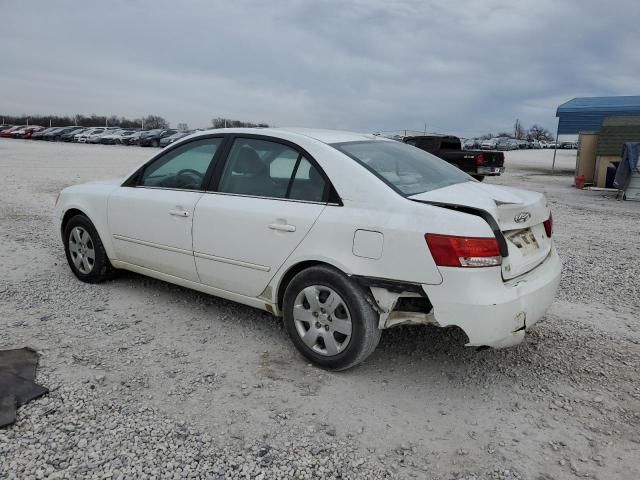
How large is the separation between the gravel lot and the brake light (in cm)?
88

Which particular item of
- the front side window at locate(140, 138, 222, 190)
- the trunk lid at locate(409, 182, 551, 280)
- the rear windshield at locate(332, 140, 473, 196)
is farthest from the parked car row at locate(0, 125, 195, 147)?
the trunk lid at locate(409, 182, 551, 280)

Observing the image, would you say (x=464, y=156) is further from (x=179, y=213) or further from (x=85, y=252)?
(x=179, y=213)

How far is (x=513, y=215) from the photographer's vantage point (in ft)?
9.96

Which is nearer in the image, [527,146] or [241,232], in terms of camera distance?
[241,232]

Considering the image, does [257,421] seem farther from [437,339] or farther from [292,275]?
[437,339]

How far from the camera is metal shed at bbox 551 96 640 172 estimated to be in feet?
70.8

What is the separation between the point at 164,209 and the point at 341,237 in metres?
1.71

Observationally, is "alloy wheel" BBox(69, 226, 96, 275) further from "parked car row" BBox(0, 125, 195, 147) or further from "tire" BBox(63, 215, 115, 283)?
"parked car row" BBox(0, 125, 195, 147)

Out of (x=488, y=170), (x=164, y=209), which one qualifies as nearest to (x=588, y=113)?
(x=488, y=170)

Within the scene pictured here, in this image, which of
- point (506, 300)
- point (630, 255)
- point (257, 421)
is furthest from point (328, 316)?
point (630, 255)

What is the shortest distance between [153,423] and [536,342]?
2758 mm

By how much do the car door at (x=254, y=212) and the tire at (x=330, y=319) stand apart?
0.89 feet

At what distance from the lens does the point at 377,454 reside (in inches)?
99.2

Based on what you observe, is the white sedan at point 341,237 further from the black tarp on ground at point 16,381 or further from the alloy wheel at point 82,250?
the black tarp on ground at point 16,381
